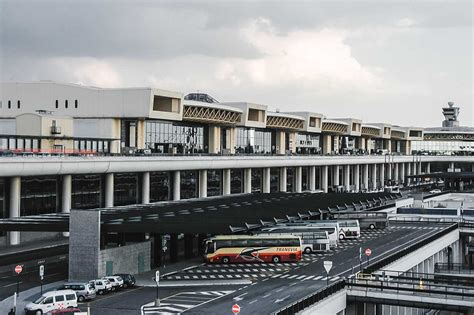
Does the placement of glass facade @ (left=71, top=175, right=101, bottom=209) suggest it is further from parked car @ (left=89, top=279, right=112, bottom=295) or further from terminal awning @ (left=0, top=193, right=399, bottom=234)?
parked car @ (left=89, top=279, right=112, bottom=295)

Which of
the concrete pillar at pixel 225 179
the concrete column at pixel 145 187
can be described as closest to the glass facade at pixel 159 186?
the concrete column at pixel 145 187

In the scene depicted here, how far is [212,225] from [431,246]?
26.5m

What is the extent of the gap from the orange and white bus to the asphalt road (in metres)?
0.88

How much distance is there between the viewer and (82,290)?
46.1 m

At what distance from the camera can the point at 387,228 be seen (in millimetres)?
88938

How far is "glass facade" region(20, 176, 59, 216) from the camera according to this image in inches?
2827

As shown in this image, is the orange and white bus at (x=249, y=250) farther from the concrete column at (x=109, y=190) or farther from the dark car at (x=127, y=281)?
the concrete column at (x=109, y=190)

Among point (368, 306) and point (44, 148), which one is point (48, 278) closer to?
point (368, 306)

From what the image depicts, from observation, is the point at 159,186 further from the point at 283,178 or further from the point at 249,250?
the point at 283,178

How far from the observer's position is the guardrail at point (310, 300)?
3838 cm

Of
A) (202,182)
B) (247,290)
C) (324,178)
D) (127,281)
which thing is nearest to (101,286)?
(127,281)

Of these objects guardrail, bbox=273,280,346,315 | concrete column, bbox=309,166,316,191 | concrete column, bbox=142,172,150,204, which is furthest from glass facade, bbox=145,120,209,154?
guardrail, bbox=273,280,346,315

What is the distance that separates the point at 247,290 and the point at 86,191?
3703 centimetres

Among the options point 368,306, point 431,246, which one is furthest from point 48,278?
point 431,246
